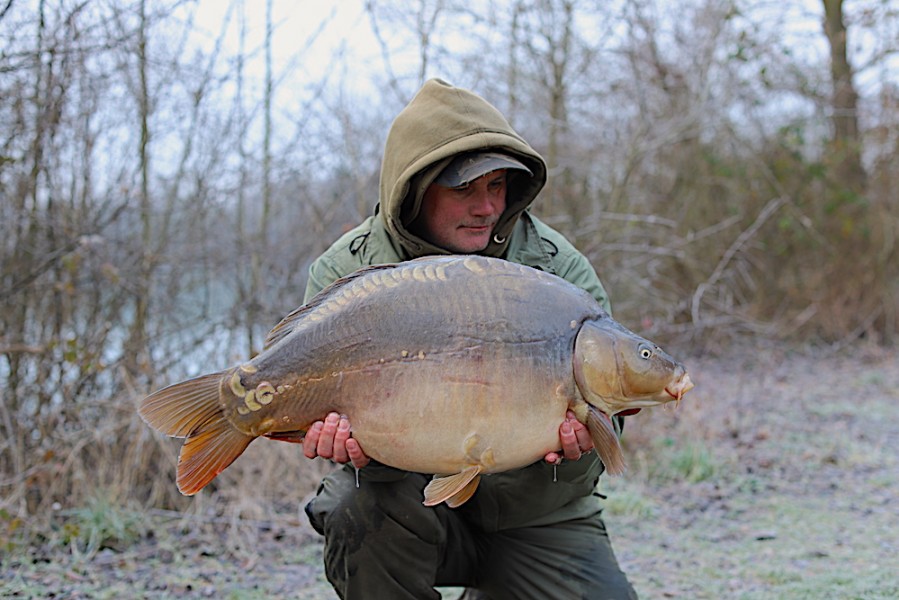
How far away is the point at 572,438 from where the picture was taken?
6.11 feet

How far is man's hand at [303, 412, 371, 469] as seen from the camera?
1.89m

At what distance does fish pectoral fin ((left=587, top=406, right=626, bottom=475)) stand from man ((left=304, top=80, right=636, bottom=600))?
34 centimetres

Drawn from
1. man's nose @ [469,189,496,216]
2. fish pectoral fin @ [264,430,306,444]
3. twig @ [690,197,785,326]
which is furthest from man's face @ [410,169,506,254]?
twig @ [690,197,785,326]

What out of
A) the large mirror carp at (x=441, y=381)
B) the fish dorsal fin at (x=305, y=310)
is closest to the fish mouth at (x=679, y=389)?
the large mirror carp at (x=441, y=381)

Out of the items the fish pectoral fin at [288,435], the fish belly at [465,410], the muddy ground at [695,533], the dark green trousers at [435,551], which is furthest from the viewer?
the muddy ground at [695,533]

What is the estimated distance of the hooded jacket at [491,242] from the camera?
2.36 meters

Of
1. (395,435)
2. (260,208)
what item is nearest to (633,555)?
(395,435)

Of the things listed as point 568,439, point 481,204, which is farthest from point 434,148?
point 568,439

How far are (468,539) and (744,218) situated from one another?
23.2 feet

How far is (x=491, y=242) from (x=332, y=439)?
33.3 inches

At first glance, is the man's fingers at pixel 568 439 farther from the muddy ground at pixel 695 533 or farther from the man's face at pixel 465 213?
the muddy ground at pixel 695 533

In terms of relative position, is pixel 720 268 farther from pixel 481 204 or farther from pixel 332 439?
pixel 332 439

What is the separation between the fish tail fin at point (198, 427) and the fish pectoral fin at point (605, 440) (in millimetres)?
733

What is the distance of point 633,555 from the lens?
3.44 m
